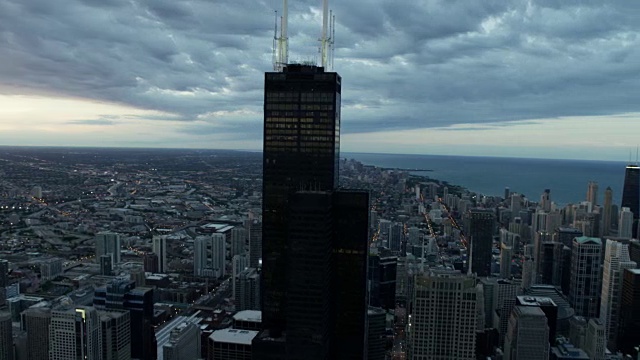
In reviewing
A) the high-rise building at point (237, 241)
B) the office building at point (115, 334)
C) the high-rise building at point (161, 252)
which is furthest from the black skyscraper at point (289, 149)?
the high-rise building at point (237, 241)

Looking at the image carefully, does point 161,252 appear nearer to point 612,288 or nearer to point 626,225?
point 612,288

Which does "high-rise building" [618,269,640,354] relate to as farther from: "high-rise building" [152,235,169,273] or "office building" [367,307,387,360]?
"high-rise building" [152,235,169,273]

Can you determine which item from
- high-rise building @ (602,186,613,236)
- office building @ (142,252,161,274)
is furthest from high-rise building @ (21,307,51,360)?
high-rise building @ (602,186,613,236)

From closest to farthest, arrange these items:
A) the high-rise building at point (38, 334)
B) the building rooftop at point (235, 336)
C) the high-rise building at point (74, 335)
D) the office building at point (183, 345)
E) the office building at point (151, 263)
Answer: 1. the building rooftop at point (235, 336)
2. the high-rise building at point (74, 335)
3. the high-rise building at point (38, 334)
4. the office building at point (183, 345)
5. the office building at point (151, 263)

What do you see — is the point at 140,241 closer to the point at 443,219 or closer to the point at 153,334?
the point at 153,334

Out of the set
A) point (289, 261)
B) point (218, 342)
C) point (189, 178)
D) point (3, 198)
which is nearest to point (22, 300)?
point (218, 342)

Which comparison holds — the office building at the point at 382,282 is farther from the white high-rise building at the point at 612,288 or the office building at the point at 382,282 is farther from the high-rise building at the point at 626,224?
the high-rise building at the point at 626,224
